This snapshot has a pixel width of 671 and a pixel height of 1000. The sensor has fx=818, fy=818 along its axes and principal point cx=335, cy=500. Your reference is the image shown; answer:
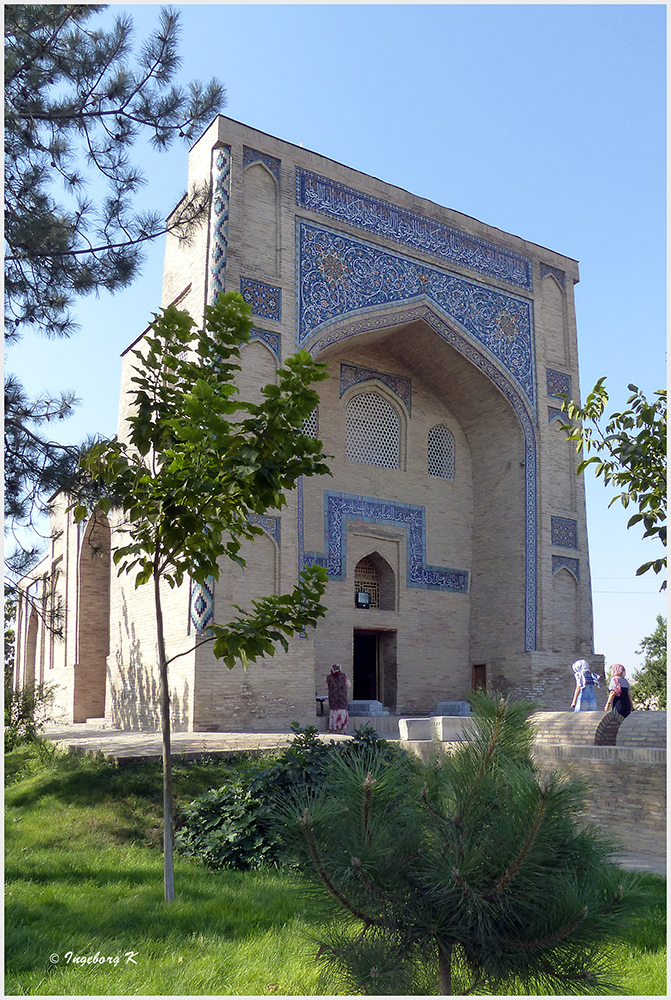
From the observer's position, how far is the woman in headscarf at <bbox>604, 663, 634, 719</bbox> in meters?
8.28

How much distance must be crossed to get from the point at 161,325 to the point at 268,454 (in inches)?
35.5

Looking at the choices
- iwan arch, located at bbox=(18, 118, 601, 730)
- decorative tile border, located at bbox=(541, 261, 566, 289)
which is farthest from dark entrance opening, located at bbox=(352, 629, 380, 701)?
decorative tile border, located at bbox=(541, 261, 566, 289)

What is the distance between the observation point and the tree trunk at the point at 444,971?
1805 mm

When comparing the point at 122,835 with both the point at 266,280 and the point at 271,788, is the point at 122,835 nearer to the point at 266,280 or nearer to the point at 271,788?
the point at 271,788

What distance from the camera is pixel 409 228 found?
13.6m

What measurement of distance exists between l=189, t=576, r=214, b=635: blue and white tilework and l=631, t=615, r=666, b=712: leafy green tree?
18021mm

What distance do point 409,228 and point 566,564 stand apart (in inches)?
249

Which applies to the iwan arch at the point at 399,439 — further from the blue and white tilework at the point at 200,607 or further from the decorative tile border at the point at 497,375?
the blue and white tilework at the point at 200,607

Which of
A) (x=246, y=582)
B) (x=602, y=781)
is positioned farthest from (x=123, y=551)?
(x=246, y=582)

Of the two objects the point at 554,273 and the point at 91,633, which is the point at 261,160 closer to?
the point at 554,273

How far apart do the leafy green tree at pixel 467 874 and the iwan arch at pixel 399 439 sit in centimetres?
882

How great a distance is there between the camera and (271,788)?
16.7 ft

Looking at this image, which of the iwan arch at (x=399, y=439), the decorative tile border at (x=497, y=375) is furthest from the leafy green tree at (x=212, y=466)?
the decorative tile border at (x=497, y=375)

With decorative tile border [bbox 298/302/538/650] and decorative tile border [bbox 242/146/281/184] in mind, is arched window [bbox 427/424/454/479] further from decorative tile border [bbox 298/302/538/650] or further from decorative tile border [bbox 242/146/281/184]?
decorative tile border [bbox 242/146/281/184]
